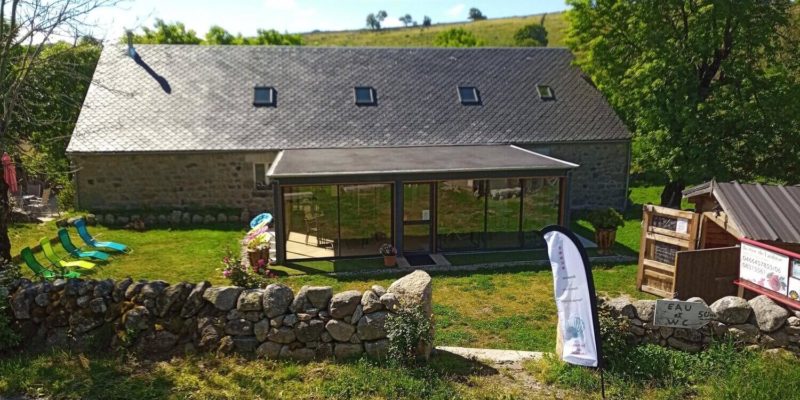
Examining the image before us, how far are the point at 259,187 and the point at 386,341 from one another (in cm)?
1255

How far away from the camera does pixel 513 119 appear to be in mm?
21062

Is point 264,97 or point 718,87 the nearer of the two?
point 718,87

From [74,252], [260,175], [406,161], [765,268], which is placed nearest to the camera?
[765,268]

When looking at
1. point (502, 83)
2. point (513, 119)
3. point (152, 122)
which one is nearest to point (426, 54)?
point (502, 83)

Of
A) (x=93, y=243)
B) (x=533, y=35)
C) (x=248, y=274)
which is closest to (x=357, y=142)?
(x=93, y=243)

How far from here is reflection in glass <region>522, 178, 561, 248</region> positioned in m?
15.9

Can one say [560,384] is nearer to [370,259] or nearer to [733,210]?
[733,210]

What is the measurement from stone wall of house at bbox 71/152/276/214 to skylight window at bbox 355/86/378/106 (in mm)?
4104

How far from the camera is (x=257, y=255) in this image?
14.0 meters

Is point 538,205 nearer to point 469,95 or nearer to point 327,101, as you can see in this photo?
point 469,95

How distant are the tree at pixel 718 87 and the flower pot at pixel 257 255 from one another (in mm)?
13415

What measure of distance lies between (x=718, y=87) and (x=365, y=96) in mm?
12182

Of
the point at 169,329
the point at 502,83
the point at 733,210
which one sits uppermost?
the point at 502,83

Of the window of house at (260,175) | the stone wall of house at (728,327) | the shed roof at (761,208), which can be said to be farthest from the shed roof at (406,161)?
the stone wall of house at (728,327)
